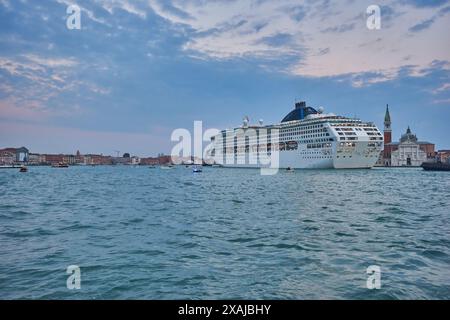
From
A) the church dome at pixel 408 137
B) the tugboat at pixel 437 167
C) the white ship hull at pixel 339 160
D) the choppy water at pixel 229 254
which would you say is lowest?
the choppy water at pixel 229 254

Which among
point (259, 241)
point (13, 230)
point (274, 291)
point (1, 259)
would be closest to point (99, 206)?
point (13, 230)

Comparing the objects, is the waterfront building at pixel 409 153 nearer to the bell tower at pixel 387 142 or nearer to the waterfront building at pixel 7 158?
the bell tower at pixel 387 142

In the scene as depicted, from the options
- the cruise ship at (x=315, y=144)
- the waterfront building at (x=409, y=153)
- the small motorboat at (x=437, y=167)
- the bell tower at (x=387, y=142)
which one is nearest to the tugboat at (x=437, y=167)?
the small motorboat at (x=437, y=167)

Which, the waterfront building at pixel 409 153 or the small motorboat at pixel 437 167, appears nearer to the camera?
the small motorboat at pixel 437 167

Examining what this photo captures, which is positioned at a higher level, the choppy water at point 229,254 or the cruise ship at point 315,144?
the cruise ship at point 315,144

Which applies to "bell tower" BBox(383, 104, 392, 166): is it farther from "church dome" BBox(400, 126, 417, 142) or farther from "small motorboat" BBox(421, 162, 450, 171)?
"small motorboat" BBox(421, 162, 450, 171)

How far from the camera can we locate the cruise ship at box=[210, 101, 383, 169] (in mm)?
69062

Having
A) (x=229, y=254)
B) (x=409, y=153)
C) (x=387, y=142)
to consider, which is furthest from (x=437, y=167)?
(x=229, y=254)

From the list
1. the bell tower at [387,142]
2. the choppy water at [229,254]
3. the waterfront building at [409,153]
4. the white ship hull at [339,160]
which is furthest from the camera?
the bell tower at [387,142]

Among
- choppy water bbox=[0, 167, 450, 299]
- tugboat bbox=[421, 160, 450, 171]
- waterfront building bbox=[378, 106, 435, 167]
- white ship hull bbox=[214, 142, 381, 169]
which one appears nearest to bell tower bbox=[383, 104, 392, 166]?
waterfront building bbox=[378, 106, 435, 167]

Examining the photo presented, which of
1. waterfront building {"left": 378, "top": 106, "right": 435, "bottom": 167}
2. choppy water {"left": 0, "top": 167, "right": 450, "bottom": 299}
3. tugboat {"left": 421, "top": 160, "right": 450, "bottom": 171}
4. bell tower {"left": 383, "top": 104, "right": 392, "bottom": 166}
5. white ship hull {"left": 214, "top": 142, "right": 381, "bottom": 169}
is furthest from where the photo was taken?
bell tower {"left": 383, "top": 104, "right": 392, "bottom": 166}

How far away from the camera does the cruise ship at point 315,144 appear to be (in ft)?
227

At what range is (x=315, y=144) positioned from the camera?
7300 cm

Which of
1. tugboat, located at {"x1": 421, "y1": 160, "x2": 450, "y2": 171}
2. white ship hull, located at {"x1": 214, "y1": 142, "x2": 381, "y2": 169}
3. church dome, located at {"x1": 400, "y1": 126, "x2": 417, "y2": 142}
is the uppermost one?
church dome, located at {"x1": 400, "y1": 126, "x2": 417, "y2": 142}
